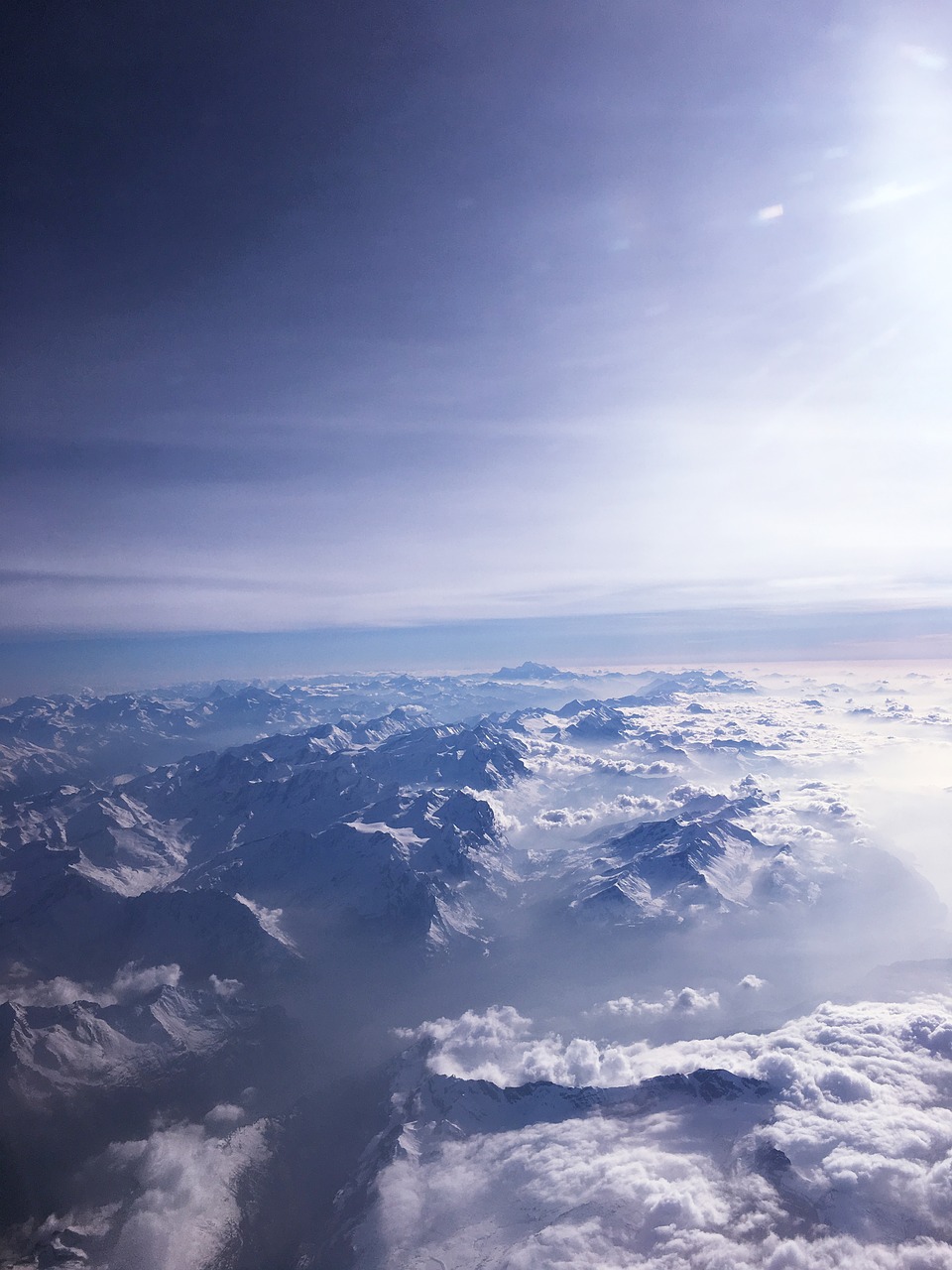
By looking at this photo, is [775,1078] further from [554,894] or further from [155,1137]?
[554,894]

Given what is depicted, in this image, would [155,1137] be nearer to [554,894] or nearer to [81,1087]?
[81,1087]

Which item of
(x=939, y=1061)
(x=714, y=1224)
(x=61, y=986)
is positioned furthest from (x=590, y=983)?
(x=61, y=986)

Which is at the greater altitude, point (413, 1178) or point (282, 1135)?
point (413, 1178)

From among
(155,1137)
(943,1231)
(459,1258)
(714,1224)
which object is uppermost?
(943,1231)

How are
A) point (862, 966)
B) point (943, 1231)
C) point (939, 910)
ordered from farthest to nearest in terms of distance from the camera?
point (939, 910)
point (862, 966)
point (943, 1231)

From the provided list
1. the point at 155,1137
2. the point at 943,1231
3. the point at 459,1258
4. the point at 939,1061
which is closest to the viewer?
the point at 943,1231

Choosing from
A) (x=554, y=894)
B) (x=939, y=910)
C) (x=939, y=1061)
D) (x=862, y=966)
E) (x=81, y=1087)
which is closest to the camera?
(x=939, y=1061)

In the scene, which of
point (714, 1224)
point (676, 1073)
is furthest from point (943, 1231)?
point (676, 1073)

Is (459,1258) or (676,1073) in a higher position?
(676,1073)

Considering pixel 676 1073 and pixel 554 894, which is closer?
pixel 676 1073
